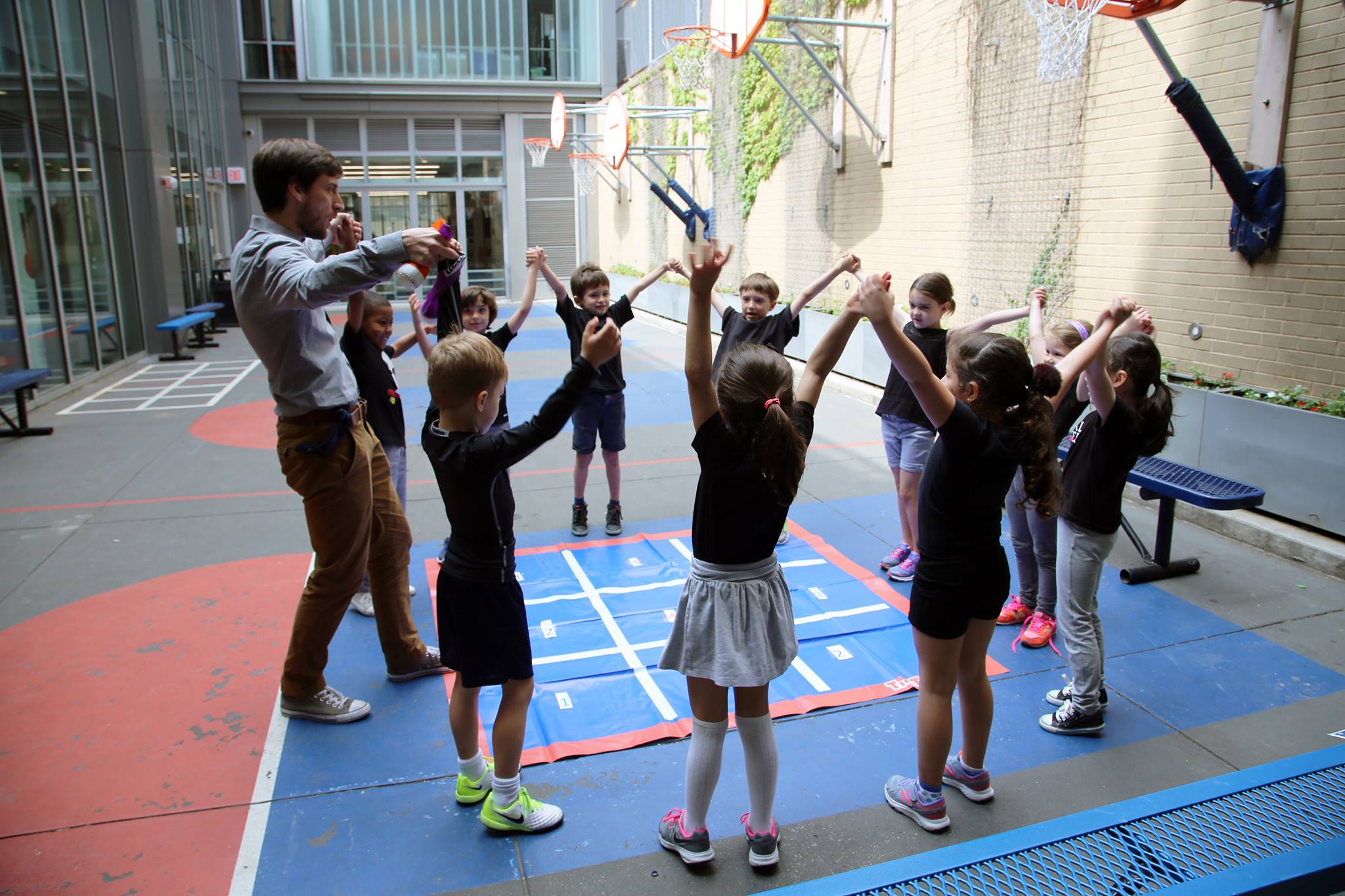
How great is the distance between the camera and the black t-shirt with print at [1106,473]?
3266mm

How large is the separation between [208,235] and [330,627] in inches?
704

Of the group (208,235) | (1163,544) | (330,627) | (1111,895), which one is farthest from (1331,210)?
(208,235)

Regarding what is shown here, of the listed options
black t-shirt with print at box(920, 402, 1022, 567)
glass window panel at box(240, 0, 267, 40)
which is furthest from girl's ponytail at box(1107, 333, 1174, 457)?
glass window panel at box(240, 0, 267, 40)

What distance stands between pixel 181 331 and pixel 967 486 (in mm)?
15155

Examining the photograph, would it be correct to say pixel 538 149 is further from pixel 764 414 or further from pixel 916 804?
pixel 916 804

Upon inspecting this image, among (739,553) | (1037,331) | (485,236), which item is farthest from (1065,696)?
(485,236)

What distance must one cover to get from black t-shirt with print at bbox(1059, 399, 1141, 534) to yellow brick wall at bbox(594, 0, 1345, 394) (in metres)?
3.05

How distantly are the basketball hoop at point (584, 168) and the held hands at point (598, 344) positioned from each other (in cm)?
1826

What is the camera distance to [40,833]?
2.78 metres

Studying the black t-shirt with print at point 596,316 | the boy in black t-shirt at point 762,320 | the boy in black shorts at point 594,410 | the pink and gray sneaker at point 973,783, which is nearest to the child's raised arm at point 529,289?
the black t-shirt with print at point 596,316

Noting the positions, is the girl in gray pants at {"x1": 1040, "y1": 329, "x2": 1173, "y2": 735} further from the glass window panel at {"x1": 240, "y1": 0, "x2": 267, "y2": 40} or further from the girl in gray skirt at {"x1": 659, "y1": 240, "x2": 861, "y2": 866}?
the glass window panel at {"x1": 240, "y1": 0, "x2": 267, "y2": 40}

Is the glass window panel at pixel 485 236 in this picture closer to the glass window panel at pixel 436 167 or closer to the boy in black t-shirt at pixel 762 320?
the glass window panel at pixel 436 167

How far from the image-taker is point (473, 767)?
2.90 m

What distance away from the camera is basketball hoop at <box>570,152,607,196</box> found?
2045 cm
